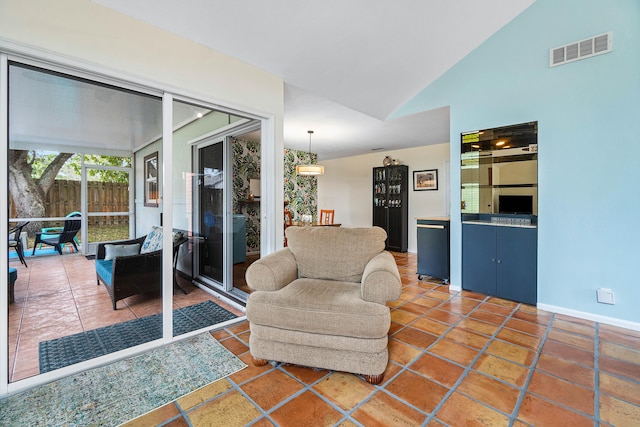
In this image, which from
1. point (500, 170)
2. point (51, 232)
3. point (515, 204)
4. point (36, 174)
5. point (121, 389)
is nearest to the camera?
point (121, 389)

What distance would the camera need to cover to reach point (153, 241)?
2.34 meters

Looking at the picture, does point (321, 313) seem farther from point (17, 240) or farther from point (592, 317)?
point (592, 317)

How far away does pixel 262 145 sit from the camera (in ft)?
9.72

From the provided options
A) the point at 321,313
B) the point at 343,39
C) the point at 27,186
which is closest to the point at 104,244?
the point at 27,186

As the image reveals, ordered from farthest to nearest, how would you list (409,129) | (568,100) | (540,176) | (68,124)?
(409,129) < (540,176) < (568,100) < (68,124)

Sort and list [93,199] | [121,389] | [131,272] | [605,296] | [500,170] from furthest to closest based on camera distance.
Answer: [500,170], [605,296], [131,272], [93,199], [121,389]

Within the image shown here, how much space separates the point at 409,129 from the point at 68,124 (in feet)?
14.1

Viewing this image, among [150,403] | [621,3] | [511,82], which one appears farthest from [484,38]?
[150,403]

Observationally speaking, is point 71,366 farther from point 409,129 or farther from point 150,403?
point 409,129

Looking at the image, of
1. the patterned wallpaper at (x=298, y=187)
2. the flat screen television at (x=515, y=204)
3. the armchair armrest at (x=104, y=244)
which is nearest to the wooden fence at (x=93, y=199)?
the armchair armrest at (x=104, y=244)

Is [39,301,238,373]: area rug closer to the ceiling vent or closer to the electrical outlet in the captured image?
the electrical outlet

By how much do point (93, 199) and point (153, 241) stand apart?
1.67 feet

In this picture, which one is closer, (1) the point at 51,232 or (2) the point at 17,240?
(2) the point at 17,240

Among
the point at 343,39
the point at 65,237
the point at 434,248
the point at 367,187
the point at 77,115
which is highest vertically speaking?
the point at 343,39
